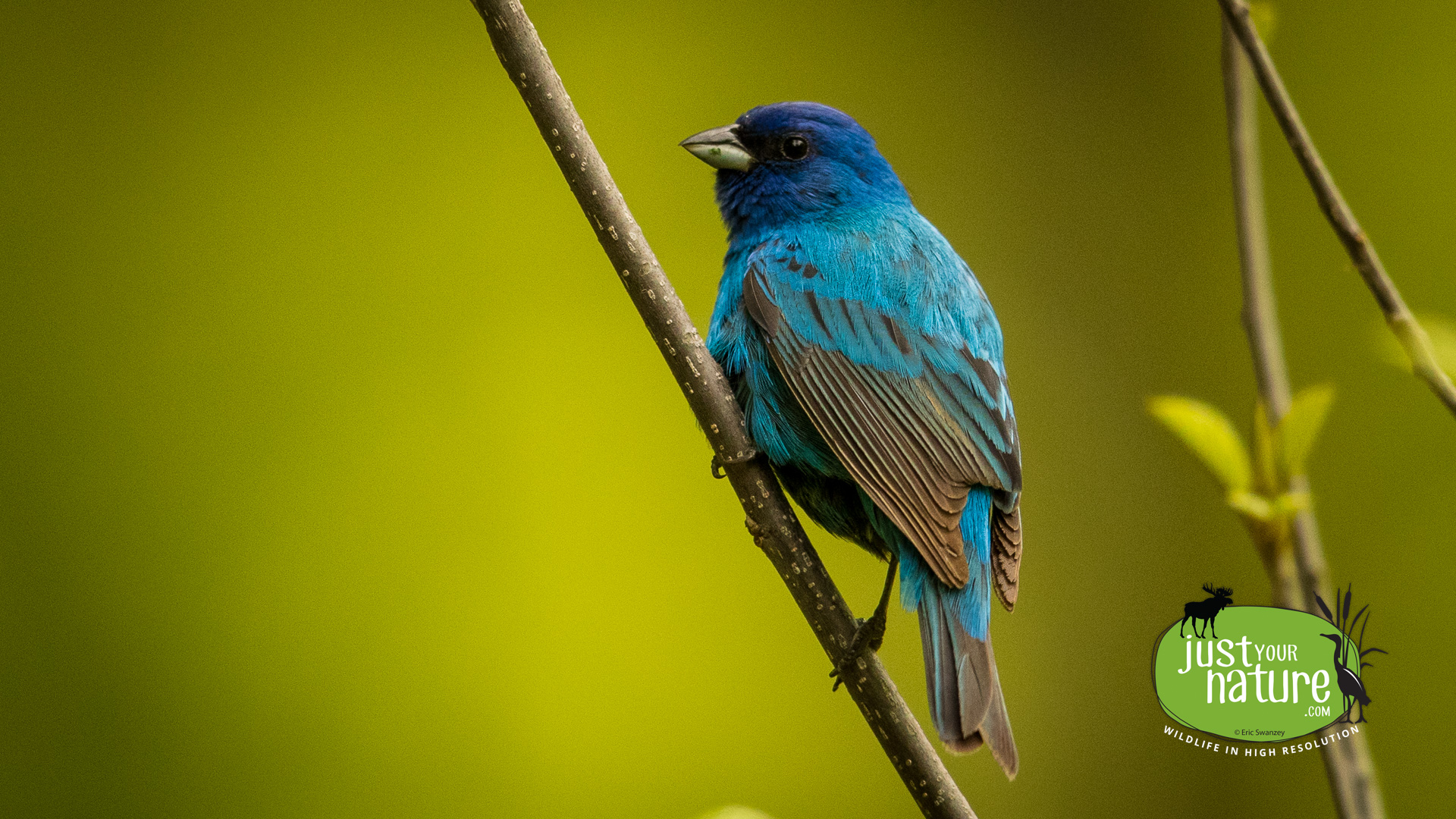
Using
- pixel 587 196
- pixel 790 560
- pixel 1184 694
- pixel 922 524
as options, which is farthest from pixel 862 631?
pixel 587 196

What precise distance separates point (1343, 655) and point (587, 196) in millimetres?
1117

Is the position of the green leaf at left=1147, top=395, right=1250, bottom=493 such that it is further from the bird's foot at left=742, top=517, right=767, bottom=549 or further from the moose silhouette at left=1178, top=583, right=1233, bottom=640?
the bird's foot at left=742, top=517, right=767, bottom=549

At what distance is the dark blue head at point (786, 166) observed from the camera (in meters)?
2.10

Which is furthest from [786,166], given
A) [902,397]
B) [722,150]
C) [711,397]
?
[711,397]

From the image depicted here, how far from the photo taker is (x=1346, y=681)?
4.37 feet

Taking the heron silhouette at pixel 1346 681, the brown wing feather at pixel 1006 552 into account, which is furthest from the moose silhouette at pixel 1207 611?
the brown wing feather at pixel 1006 552

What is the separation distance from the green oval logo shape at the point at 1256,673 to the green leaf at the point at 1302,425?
0.88ft

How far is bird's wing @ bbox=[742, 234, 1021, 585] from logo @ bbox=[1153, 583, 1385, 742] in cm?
28

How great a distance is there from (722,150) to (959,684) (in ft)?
3.79

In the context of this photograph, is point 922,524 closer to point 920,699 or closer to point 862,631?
point 862,631

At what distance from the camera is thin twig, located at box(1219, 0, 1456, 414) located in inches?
37.4

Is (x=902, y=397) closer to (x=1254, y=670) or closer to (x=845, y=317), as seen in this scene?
(x=845, y=317)

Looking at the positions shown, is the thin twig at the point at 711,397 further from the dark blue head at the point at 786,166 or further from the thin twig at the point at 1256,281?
the dark blue head at the point at 786,166

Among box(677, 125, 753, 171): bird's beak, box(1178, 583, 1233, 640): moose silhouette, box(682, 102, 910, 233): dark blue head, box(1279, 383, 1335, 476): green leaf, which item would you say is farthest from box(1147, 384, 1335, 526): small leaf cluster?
box(677, 125, 753, 171): bird's beak
